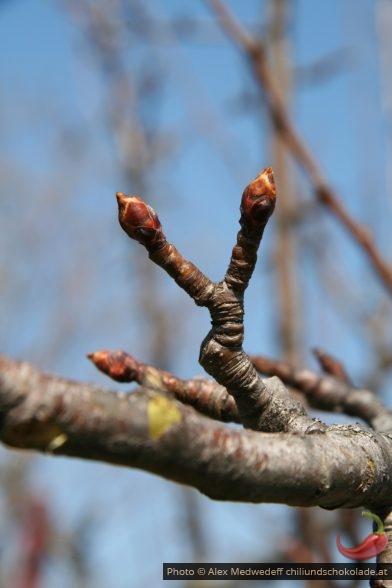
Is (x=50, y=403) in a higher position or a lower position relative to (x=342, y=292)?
lower

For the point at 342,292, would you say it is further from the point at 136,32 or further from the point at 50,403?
the point at 50,403

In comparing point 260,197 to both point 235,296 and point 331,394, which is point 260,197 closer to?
point 235,296

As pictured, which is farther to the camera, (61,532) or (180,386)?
(61,532)

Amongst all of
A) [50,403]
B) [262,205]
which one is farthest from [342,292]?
[50,403]

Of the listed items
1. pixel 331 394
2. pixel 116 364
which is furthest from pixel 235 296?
pixel 331 394

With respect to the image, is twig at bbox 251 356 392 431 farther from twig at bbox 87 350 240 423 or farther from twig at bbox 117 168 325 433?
twig at bbox 117 168 325 433

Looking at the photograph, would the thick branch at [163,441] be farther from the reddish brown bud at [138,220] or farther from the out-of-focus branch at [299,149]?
the out-of-focus branch at [299,149]
